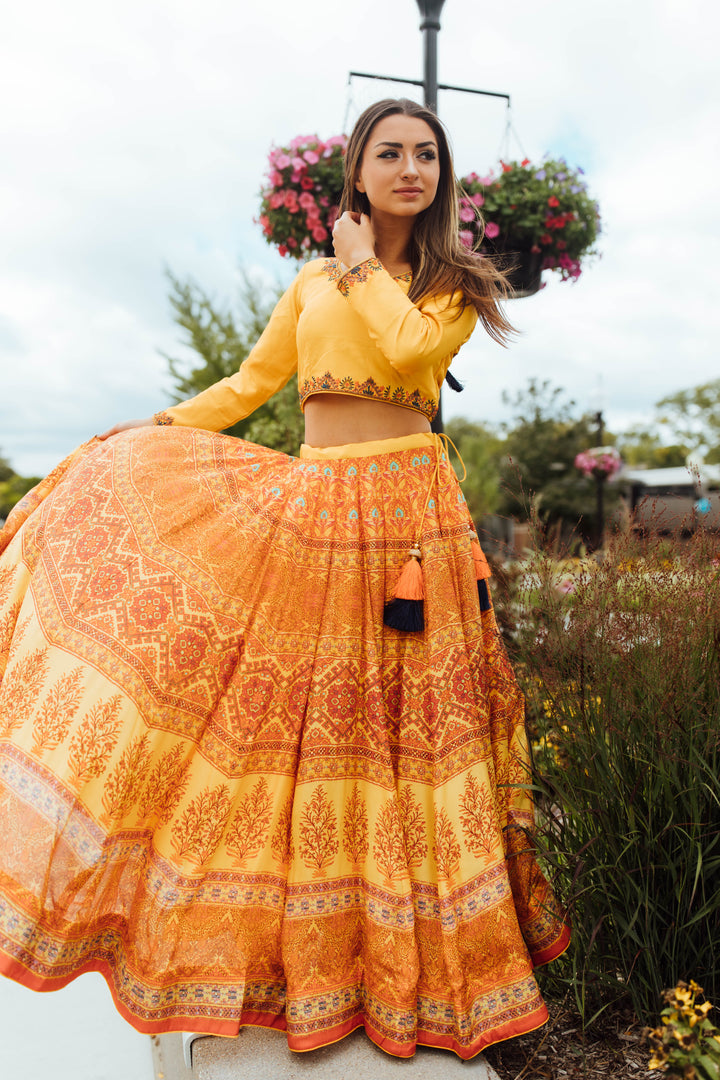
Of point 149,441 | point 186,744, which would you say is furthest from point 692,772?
point 149,441

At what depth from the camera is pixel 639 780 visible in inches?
65.1

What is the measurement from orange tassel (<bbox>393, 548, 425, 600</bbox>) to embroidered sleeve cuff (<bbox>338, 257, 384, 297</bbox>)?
30.3 inches

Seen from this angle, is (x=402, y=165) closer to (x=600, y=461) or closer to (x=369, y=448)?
(x=369, y=448)

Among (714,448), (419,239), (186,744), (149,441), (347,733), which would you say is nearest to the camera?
(186,744)

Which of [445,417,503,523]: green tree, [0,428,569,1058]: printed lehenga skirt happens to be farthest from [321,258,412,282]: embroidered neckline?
[445,417,503,523]: green tree

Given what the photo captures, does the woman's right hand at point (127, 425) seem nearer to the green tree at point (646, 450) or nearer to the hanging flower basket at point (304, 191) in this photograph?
the hanging flower basket at point (304, 191)

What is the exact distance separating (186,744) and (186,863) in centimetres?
26

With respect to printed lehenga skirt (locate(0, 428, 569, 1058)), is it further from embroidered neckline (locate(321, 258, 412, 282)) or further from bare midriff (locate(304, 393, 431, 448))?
embroidered neckline (locate(321, 258, 412, 282))

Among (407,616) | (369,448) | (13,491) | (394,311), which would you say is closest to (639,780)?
(407,616)

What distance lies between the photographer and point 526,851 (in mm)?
1844

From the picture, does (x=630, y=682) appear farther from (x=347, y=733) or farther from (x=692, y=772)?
(x=347, y=733)

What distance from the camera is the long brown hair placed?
2.17m

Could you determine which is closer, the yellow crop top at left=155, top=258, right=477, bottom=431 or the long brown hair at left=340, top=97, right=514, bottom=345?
the yellow crop top at left=155, top=258, right=477, bottom=431

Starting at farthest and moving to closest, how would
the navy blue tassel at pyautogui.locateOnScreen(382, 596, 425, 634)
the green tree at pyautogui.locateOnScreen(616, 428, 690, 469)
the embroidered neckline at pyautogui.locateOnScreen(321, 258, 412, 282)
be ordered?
the green tree at pyautogui.locateOnScreen(616, 428, 690, 469) → the embroidered neckline at pyautogui.locateOnScreen(321, 258, 412, 282) → the navy blue tassel at pyautogui.locateOnScreen(382, 596, 425, 634)
